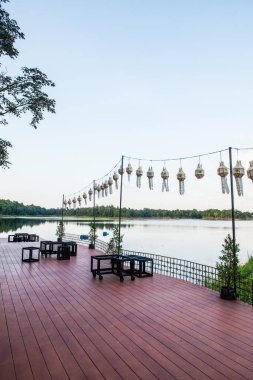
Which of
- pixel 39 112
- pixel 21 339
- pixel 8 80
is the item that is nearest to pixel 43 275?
pixel 21 339

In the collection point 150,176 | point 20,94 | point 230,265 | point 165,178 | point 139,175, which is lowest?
point 230,265

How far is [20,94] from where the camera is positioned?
9.40 m

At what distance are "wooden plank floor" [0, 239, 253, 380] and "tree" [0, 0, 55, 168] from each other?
5982mm

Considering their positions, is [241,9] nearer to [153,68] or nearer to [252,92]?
[252,92]

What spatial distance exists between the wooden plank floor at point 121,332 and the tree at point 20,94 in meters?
5.98

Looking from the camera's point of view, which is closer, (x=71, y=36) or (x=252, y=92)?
(x=252, y=92)

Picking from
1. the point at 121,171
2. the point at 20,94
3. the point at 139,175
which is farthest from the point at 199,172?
the point at 20,94

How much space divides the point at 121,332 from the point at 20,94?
874 centimetres

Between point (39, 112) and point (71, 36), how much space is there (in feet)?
14.3

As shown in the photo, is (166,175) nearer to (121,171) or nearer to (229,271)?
(121,171)

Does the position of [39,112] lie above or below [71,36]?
below

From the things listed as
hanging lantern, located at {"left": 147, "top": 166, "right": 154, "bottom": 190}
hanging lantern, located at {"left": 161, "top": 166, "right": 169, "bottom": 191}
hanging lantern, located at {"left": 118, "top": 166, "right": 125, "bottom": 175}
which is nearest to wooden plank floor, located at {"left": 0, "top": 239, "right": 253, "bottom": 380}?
hanging lantern, located at {"left": 161, "top": 166, "right": 169, "bottom": 191}

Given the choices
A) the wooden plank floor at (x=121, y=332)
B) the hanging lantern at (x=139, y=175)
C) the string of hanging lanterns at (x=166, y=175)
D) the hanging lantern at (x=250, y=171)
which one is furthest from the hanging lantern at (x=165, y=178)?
the wooden plank floor at (x=121, y=332)

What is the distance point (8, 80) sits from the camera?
9.02m
